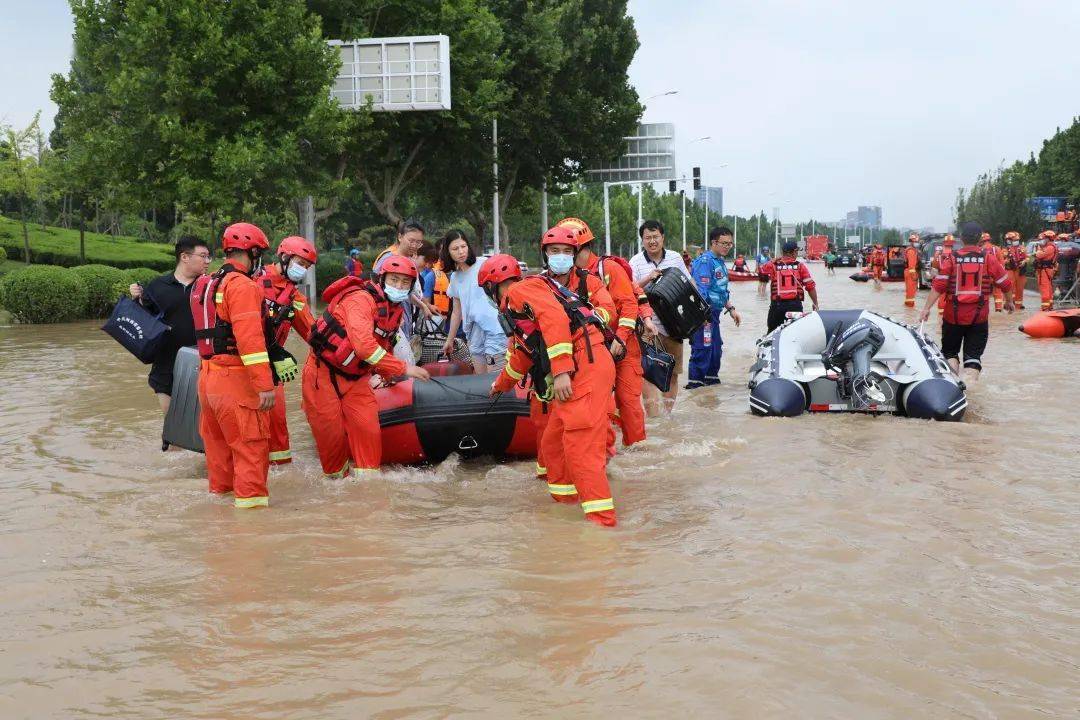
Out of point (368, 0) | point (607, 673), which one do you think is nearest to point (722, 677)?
point (607, 673)

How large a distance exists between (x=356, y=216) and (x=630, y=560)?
200ft

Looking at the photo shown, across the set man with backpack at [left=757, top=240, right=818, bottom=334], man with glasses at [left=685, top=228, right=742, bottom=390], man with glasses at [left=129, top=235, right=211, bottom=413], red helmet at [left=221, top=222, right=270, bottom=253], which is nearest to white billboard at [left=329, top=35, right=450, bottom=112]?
man with backpack at [left=757, top=240, right=818, bottom=334]

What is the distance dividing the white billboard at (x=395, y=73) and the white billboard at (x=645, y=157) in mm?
18620

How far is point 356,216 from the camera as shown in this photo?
6438 centimetres

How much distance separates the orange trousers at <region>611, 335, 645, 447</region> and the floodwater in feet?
0.92

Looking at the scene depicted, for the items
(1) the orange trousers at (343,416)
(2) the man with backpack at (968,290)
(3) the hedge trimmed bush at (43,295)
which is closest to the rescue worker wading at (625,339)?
(1) the orange trousers at (343,416)

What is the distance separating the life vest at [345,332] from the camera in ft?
22.1

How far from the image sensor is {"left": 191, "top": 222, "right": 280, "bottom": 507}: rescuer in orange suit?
240 inches

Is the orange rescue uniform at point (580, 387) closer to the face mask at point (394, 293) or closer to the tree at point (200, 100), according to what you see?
the face mask at point (394, 293)

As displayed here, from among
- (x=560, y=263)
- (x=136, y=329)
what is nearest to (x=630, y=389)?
(x=560, y=263)

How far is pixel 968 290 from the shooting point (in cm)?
1047

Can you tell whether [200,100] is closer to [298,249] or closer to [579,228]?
[298,249]

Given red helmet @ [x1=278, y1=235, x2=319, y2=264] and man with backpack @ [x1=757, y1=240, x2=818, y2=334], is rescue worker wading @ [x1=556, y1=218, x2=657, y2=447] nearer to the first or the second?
red helmet @ [x1=278, y1=235, x2=319, y2=264]

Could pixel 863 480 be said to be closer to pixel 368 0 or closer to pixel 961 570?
pixel 961 570
